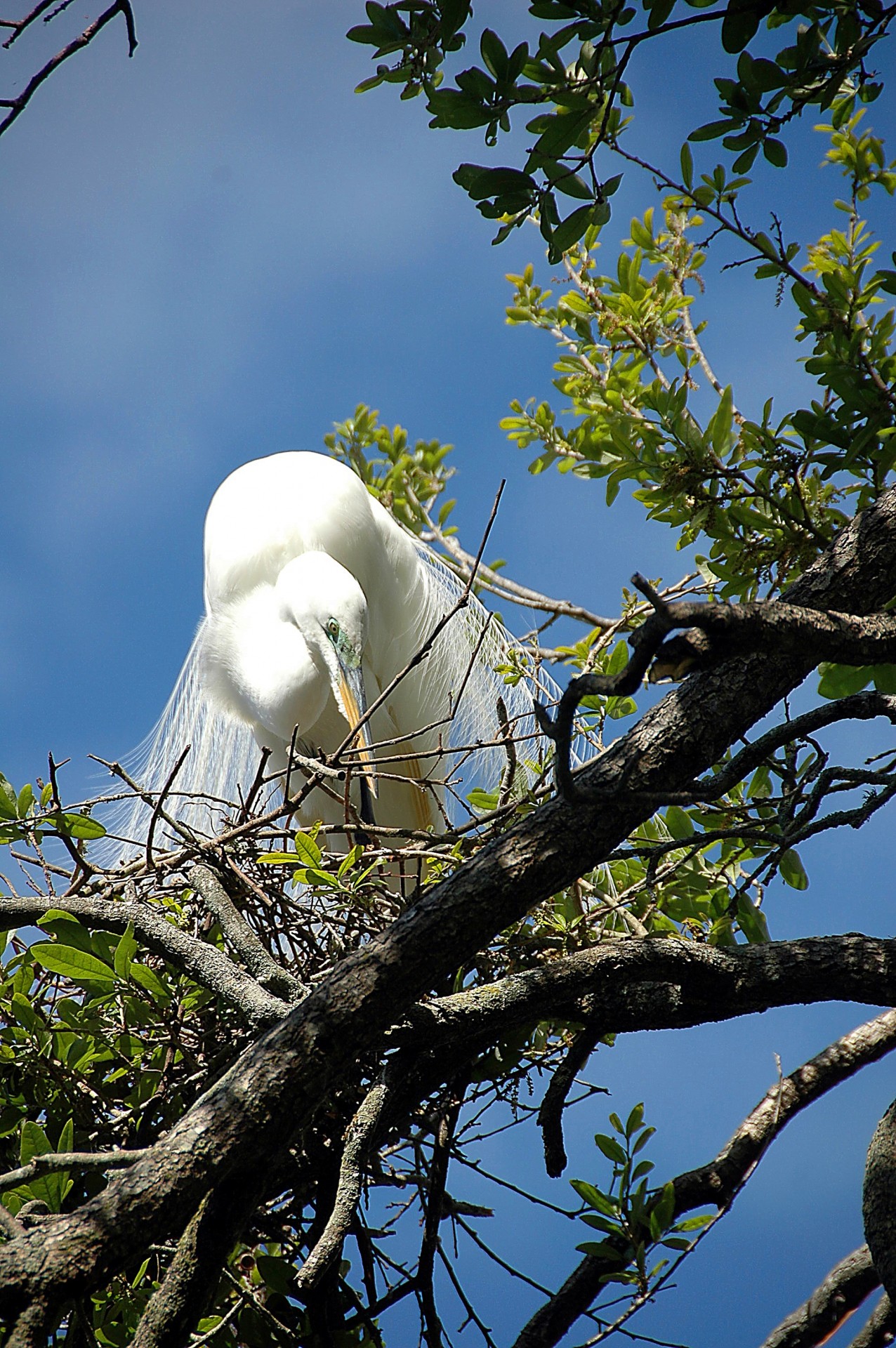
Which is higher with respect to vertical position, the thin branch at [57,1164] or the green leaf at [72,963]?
the green leaf at [72,963]

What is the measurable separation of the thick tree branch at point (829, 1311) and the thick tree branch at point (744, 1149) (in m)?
0.23

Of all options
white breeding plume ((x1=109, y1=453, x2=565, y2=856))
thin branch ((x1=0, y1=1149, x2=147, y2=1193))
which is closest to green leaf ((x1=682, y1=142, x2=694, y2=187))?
white breeding plume ((x1=109, y1=453, x2=565, y2=856))

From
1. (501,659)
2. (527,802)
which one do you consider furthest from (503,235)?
(501,659)

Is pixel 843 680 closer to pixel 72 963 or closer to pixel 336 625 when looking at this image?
pixel 72 963

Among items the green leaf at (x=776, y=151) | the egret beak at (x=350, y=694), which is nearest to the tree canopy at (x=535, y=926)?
the green leaf at (x=776, y=151)

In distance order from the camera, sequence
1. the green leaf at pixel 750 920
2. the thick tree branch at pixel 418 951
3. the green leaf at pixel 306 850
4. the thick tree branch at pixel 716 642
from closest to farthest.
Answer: the thick tree branch at pixel 716 642 → the thick tree branch at pixel 418 951 → the green leaf at pixel 306 850 → the green leaf at pixel 750 920

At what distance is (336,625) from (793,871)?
4.65 feet

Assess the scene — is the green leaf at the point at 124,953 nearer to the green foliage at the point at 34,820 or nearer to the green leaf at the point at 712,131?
the green foliage at the point at 34,820

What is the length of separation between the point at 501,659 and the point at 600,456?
3.95 ft

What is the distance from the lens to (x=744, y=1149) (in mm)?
1848

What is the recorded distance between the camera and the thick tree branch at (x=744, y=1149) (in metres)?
1.74

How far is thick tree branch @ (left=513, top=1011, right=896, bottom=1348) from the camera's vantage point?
174 centimetres

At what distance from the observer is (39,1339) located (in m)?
1.04

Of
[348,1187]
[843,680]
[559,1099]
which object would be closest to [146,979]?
[348,1187]
